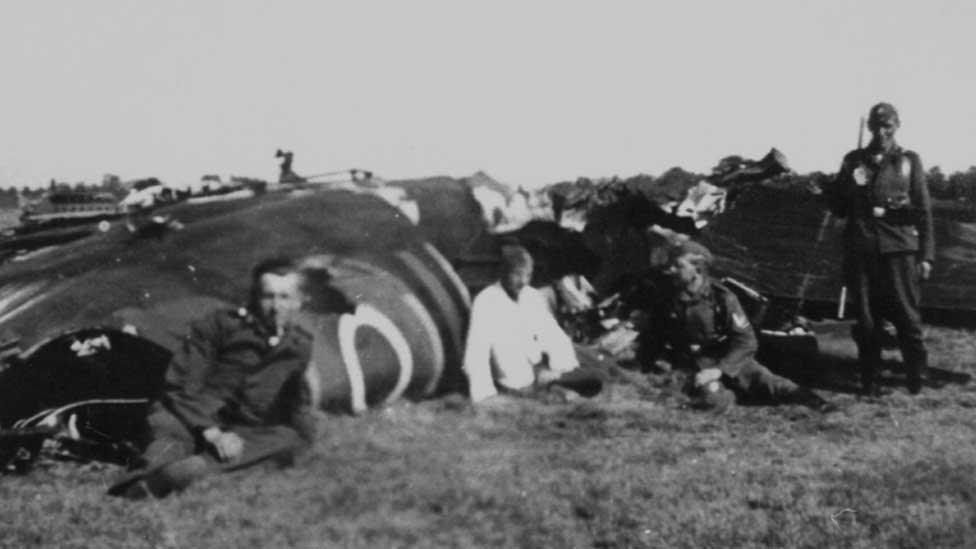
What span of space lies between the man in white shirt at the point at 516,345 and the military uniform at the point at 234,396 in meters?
1.63

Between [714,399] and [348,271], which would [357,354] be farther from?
[714,399]

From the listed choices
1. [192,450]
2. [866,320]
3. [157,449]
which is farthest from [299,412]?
[866,320]

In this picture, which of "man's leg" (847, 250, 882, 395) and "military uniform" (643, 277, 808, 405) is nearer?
"military uniform" (643, 277, 808, 405)

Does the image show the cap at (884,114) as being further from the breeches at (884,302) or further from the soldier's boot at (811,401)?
the soldier's boot at (811,401)

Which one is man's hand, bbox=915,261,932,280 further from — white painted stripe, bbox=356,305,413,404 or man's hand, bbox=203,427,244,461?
man's hand, bbox=203,427,244,461

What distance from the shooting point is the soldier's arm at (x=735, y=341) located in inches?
279

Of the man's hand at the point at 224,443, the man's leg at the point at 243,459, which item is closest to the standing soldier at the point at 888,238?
the man's leg at the point at 243,459

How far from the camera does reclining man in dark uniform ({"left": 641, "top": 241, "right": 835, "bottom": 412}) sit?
22.4ft

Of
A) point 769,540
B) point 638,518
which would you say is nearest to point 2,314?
point 638,518

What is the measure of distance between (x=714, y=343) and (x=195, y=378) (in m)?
3.82

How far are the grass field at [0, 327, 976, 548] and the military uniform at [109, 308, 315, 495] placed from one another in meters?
0.16

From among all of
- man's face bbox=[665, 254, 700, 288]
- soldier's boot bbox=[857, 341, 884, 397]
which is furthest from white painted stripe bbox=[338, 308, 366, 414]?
soldier's boot bbox=[857, 341, 884, 397]

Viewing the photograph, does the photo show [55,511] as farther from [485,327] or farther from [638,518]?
[485,327]

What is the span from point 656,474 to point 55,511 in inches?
110
